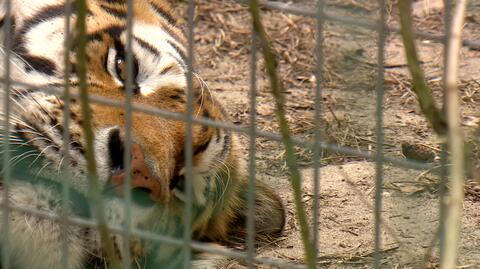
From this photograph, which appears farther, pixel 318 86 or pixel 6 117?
pixel 6 117

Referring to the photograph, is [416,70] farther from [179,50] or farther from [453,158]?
[179,50]

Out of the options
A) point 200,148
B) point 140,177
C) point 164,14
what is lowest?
point 140,177

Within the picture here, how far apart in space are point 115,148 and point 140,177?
0.10 meters

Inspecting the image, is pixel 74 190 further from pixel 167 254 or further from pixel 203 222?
pixel 203 222

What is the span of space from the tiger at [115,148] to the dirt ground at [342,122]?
9.0 inches

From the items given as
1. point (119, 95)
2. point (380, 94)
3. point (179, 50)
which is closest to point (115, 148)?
point (119, 95)

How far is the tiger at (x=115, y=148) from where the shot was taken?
2.50m

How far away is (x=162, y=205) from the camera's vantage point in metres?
2.66

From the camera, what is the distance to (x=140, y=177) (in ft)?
8.25

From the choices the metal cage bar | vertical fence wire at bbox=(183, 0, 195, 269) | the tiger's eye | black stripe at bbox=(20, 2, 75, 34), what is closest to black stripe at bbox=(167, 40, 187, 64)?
the tiger's eye

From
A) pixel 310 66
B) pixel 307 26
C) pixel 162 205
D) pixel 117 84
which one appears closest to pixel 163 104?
pixel 117 84

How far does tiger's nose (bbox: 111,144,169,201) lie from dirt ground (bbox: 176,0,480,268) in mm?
515

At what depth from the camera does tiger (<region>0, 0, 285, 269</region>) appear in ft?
8.21

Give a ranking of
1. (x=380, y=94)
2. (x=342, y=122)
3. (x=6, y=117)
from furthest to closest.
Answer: (x=342, y=122) < (x=6, y=117) < (x=380, y=94)
